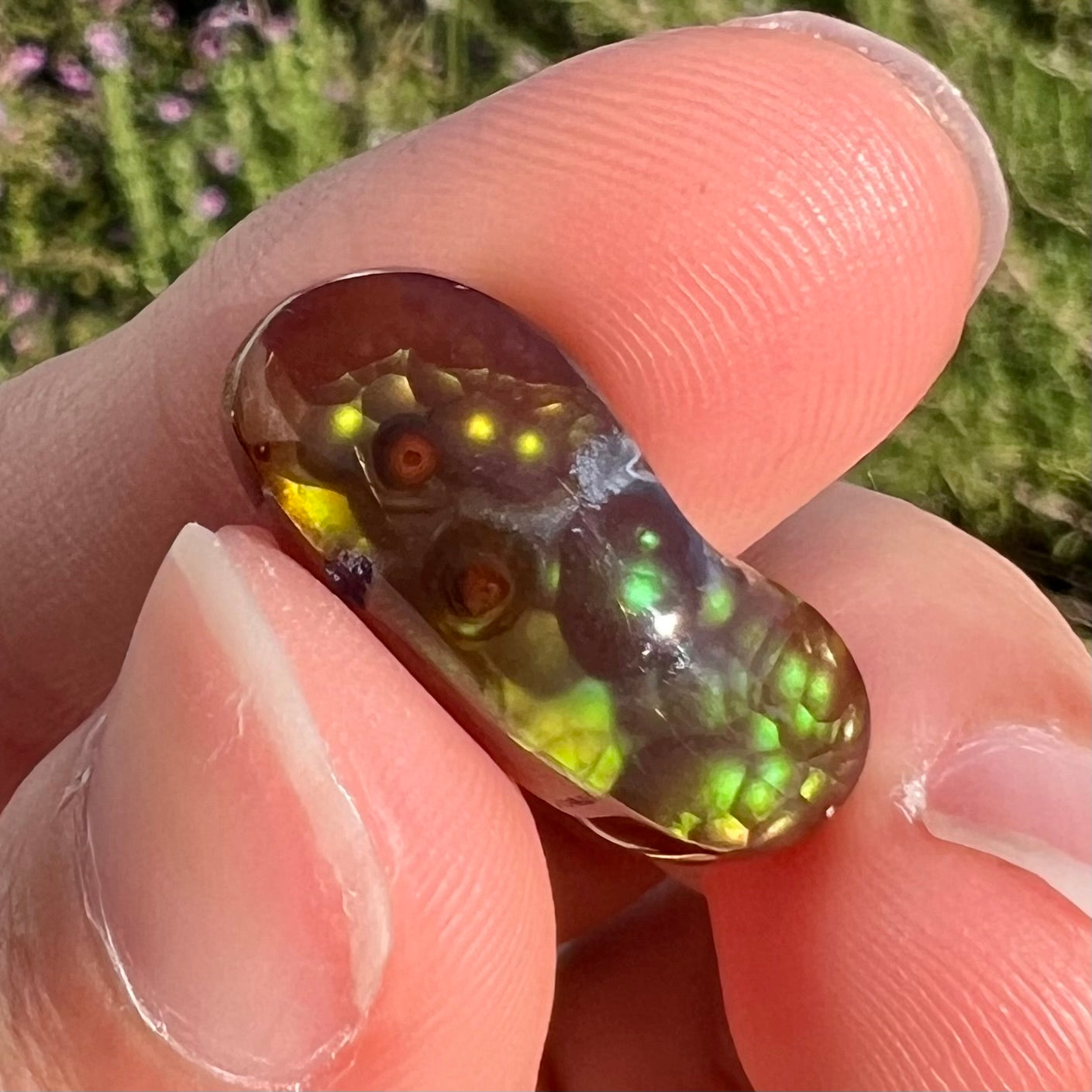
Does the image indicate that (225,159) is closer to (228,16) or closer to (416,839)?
(228,16)

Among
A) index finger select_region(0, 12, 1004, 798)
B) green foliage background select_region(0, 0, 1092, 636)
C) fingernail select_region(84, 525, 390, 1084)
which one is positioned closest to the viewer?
fingernail select_region(84, 525, 390, 1084)

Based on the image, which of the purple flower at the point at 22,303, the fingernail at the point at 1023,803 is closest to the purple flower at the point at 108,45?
the purple flower at the point at 22,303

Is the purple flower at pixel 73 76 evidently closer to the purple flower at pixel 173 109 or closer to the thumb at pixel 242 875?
the purple flower at pixel 173 109

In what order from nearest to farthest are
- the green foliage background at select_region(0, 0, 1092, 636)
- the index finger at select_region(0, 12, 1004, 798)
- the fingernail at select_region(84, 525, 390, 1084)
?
1. the fingernail at select_region(84, 525, 390, 1084)
2. the index finger at select_region(0, 12, 1004, 798)
3. the green foliage background at select_region(0, 0, 1092, 636)

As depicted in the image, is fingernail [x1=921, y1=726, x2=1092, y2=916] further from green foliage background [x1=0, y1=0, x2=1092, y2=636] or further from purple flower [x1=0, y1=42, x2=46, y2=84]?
purple flower [x1=0, y1=42, x2=46, y2=84]

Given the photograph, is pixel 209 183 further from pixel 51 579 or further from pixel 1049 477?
pixel 1049 477

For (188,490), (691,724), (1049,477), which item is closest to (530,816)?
(691,724)

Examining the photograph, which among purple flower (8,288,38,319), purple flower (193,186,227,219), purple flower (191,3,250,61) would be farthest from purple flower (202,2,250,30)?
purple flower (8,288,38,319)
